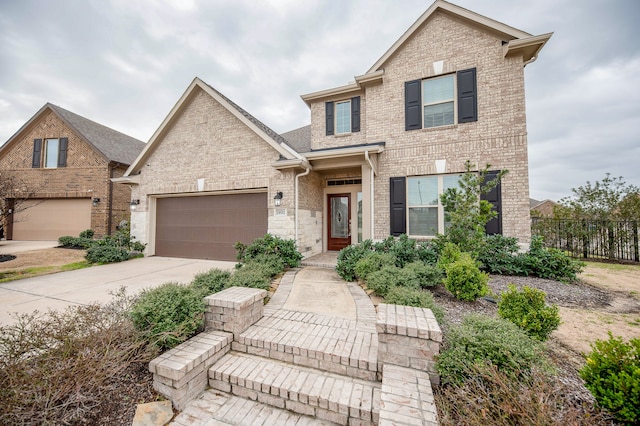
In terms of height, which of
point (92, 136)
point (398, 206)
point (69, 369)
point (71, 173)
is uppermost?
point (92, 136)

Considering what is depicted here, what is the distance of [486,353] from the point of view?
2.16 metres

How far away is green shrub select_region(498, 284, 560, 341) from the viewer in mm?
2777

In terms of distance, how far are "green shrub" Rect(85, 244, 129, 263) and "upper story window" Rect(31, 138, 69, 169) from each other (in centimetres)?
830

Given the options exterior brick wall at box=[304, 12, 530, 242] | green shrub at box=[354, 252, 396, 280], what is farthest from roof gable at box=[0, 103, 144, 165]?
green shrub at box=[354, 252, 396, 280]

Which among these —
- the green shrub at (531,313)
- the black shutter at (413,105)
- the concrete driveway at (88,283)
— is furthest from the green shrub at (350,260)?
the black shutter at (413,105)

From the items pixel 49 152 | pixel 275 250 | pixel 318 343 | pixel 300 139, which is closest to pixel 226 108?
pixel 300 139

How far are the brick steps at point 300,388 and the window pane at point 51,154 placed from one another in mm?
17397

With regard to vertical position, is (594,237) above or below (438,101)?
below

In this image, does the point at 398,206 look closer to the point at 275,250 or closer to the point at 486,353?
the point at 275,250

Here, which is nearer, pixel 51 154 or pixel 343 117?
pixel 343 117

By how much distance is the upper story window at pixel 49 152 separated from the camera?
42.5 feet

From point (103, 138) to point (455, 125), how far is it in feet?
59.3

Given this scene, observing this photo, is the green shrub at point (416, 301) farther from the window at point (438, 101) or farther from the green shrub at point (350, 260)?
the window at point (438, 101)

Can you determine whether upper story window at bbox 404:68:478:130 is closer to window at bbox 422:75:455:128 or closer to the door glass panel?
window at bbox 422:75:455:128
